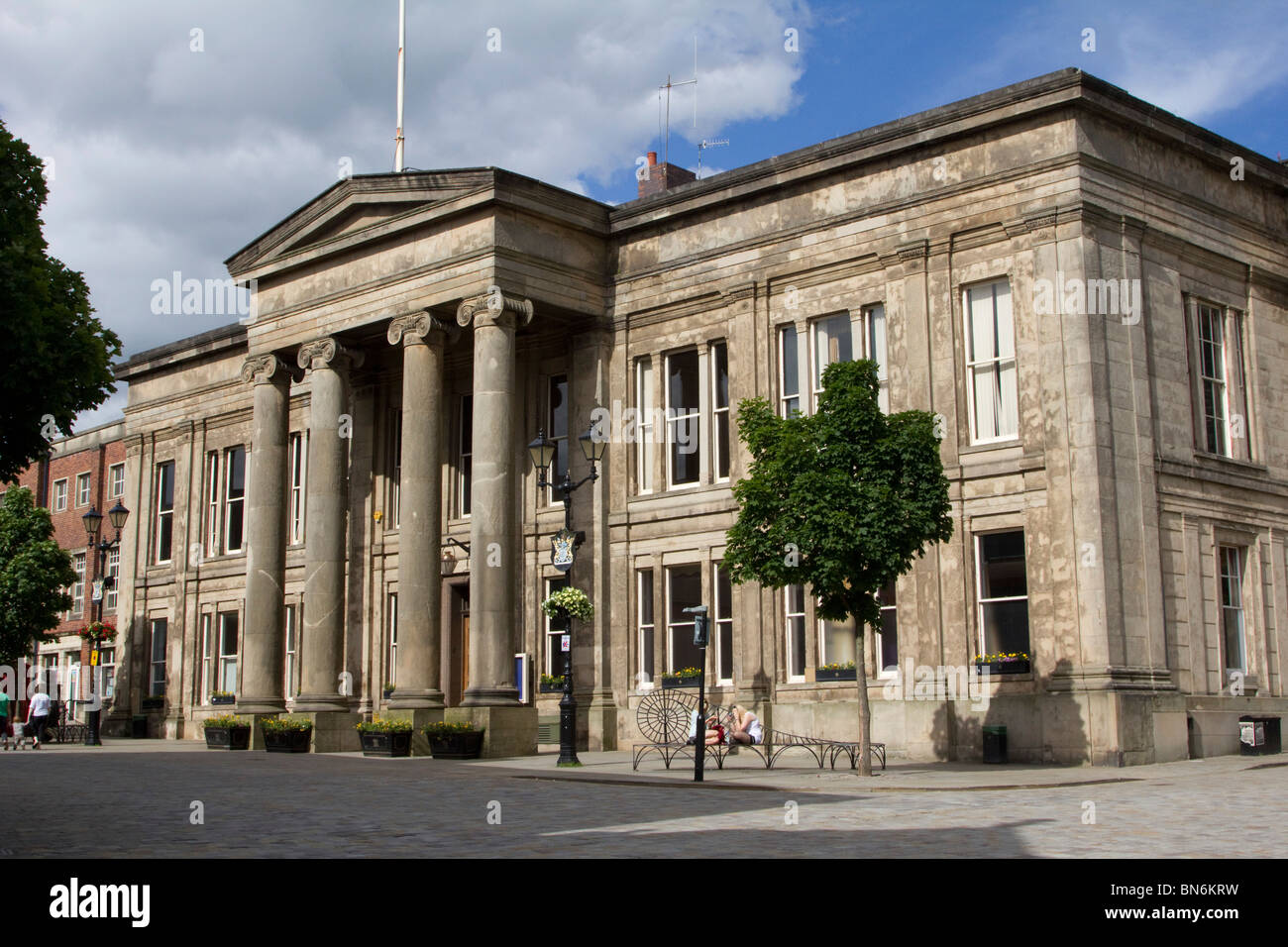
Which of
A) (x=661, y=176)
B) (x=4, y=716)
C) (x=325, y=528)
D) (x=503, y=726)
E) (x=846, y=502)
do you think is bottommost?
(x=503, y=726)

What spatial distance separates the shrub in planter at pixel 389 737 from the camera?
29.1 meters

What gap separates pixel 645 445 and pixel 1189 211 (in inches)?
486

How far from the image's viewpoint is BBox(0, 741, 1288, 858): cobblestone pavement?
12133 millimetres

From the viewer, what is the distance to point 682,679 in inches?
1195

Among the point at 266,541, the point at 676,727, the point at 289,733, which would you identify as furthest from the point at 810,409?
the point at 266,541

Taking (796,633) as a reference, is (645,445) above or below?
above

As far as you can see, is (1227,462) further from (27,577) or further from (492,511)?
(27,577)

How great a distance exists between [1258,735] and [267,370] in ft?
78.1

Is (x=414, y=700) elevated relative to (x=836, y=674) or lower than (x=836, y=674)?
lower

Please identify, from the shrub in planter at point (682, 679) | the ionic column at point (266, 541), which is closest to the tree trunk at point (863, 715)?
the shrub in planter at point (682, 679)

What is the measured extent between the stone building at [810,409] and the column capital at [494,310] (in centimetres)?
7

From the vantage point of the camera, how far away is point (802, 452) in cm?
2200

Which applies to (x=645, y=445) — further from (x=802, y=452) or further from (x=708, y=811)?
(x=708, y=811)

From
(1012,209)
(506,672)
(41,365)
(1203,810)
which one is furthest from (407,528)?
(1203,810)
